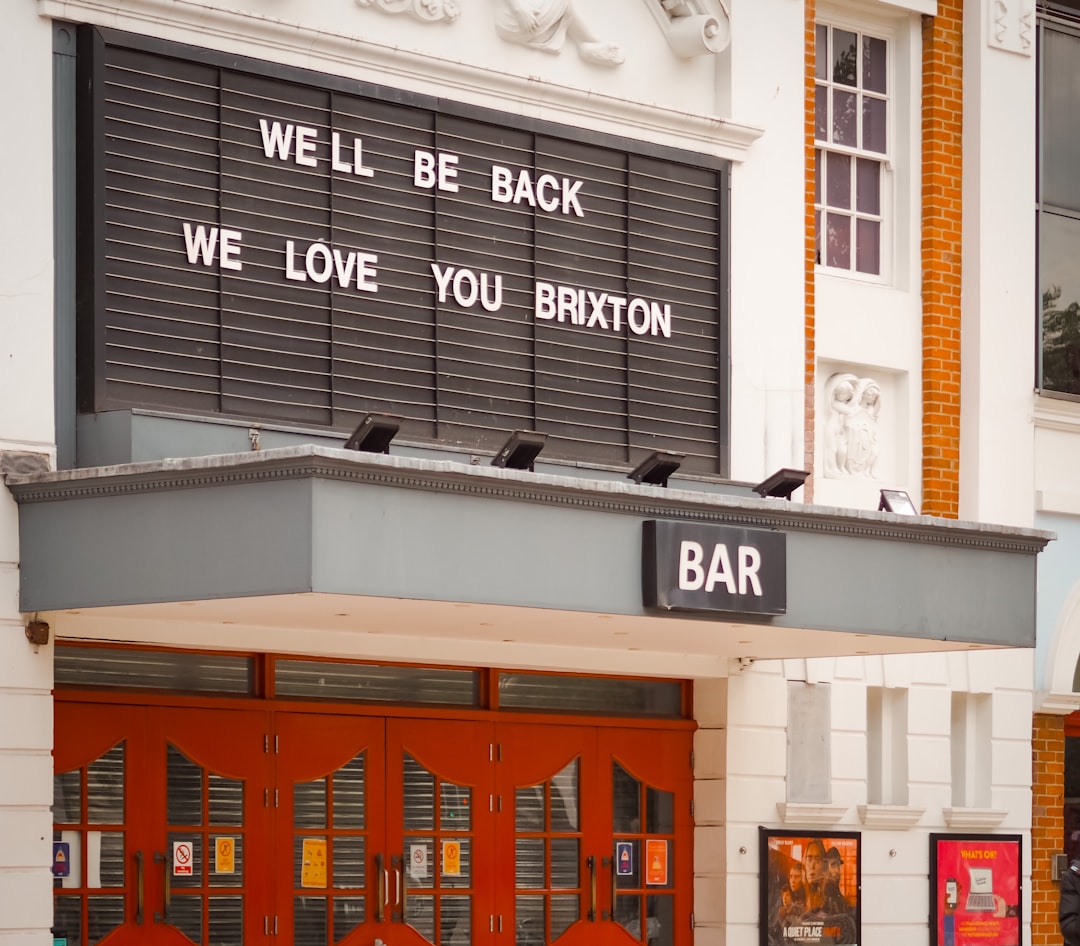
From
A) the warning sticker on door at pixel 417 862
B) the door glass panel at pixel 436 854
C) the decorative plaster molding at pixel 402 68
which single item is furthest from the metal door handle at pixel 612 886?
the decorative plaster molding at pixel 402 68

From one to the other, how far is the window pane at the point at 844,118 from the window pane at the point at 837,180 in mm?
138

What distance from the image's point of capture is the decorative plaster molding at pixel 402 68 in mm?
12344

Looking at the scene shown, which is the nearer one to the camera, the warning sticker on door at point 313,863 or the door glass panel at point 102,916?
the door glass panel at point 102,916

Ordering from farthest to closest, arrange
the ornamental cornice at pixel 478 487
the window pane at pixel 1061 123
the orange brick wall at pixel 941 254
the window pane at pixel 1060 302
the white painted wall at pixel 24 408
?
1. the window pane at pixel 1061 123
2. the window pane at pixel 1060 302
3. the orange brick wall at pixel 941 254
4. the white painted wall at pixel 24 408
5. the ornamental cornice at pixel 478 487

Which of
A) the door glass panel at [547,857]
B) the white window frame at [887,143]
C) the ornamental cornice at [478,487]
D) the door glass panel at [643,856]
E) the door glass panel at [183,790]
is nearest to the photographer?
the ornamental cornice at [478,487]

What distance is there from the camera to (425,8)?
13602 mm

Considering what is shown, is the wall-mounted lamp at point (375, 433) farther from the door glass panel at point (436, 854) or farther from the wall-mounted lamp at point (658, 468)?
the door glass panel at point (436, 854)

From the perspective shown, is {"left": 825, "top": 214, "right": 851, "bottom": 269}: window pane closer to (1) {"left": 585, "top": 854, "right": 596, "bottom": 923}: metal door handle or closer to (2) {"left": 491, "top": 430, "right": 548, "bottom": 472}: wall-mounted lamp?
(1) {"left": 585, "top": 854, "right": 596, "bottom": 923}: metal door handle

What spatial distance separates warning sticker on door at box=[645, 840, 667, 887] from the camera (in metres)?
14.9

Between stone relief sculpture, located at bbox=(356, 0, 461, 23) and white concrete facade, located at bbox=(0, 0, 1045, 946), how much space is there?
77mm

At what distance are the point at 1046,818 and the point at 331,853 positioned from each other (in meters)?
6.35

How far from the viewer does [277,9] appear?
12.9 m

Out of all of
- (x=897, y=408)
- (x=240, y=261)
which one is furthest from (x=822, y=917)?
(x=240, y=261)

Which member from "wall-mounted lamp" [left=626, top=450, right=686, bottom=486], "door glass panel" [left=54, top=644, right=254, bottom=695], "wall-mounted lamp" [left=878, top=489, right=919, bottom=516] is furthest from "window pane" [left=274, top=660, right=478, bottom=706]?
"wall-mounted lamp" [left=878, top=489, right=919, bottom=516]
